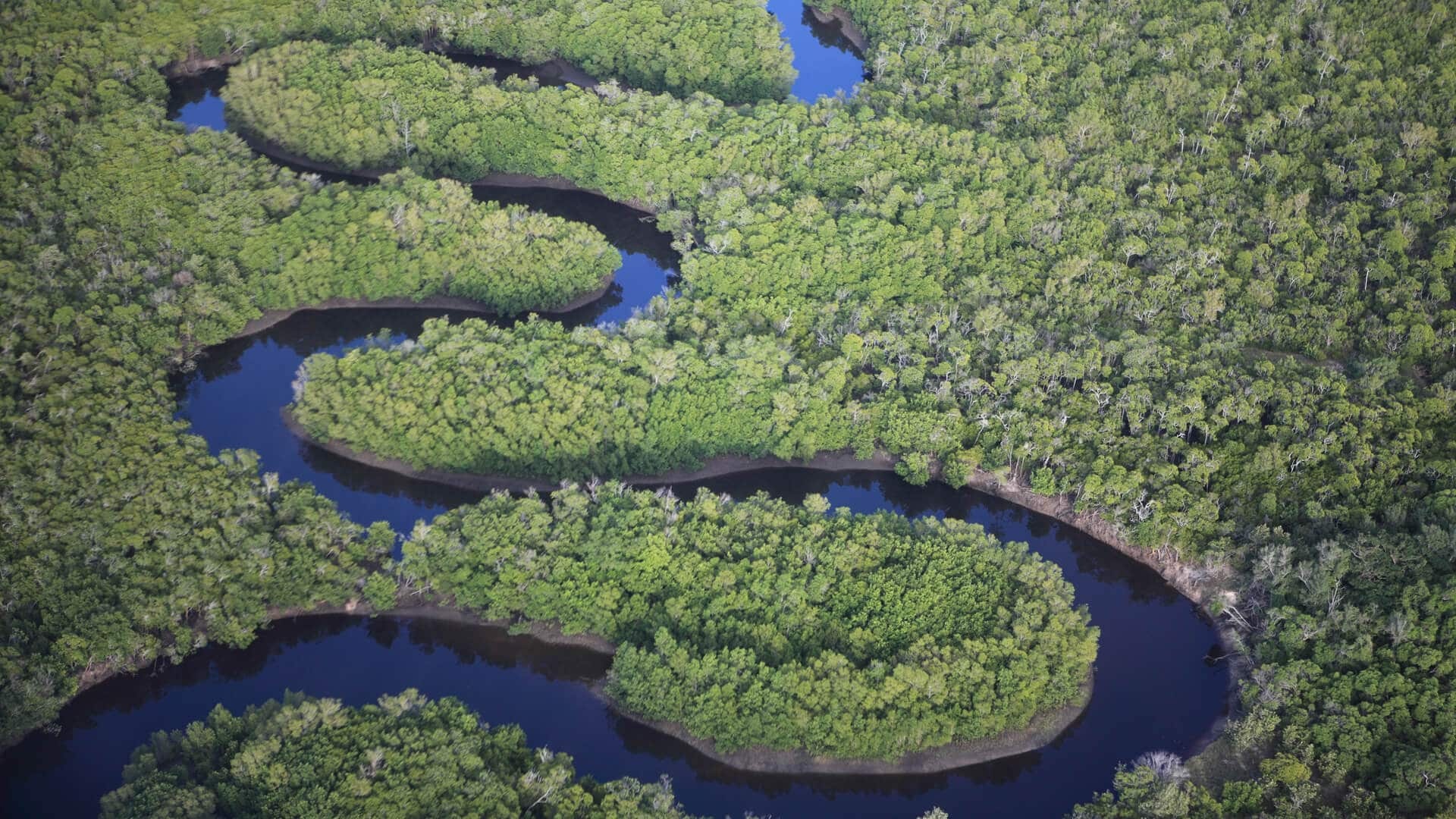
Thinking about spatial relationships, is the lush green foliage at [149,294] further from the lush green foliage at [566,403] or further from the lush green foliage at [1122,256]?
the lush green foliage at [1122,256]

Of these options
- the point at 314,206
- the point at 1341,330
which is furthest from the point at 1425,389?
the point at 314,206

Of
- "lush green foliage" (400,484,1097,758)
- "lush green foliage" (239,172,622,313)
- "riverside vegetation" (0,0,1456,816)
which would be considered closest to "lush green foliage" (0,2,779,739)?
"lush green foliage" (239,172,622,313)

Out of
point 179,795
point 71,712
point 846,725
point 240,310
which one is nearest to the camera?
point 179,795

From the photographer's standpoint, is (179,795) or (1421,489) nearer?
(179,795)

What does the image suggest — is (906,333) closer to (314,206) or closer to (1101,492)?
(1101,492)

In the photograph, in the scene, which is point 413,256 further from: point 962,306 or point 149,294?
point 962,306

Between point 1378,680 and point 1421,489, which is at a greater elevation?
point 1421,489

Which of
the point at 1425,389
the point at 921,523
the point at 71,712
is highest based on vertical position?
the point at 1425,389
